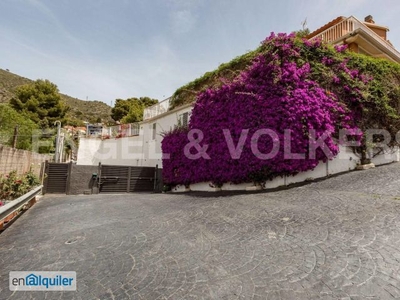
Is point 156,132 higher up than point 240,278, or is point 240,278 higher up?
point 156,132

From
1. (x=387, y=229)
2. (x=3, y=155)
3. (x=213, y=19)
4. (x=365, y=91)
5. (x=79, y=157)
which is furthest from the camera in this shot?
(x=79, y=157)

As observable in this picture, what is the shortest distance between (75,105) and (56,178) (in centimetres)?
4571

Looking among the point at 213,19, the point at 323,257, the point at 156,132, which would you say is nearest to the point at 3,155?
the point at 323,257

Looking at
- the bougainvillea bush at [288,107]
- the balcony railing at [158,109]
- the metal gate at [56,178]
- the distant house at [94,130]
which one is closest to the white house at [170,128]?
the balcony railing at [158,109]

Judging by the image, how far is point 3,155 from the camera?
7.44m

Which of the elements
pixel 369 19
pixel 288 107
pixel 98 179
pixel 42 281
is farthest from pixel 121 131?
pixel 369 19

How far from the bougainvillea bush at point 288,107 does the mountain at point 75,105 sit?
30591 millimetres

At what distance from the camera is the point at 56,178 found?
1351 centimetres

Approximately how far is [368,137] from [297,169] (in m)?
3.93

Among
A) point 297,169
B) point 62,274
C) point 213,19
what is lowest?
point 62,274

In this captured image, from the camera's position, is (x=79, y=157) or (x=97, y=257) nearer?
(x=97, y=257)

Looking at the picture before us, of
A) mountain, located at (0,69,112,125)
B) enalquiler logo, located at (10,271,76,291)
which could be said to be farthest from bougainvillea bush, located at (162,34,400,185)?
mountain, located at (0,69,112,125)

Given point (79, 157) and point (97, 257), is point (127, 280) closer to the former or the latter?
point (97, 257)

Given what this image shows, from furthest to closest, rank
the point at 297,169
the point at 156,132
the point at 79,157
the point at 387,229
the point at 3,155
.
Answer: the point at 79,157 → the point at 156,132 → the point at 297,169 → the point at 3,155 → the point at 387,229
